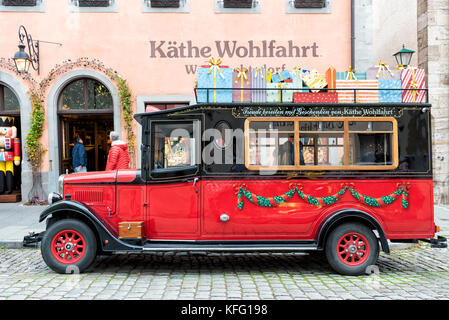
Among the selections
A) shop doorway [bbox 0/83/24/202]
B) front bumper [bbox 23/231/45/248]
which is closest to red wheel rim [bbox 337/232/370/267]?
front bumper [bbox 23/231/45/248]

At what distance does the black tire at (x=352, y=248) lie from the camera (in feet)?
17.6

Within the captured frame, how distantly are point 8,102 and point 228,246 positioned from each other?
9.45m

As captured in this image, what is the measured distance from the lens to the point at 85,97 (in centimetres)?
1155

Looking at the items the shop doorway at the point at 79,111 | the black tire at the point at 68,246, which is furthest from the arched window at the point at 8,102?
the black tire at the point at 68,246

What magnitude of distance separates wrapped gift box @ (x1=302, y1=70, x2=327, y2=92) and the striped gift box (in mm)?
210

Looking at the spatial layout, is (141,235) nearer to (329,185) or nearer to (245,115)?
(245,115)

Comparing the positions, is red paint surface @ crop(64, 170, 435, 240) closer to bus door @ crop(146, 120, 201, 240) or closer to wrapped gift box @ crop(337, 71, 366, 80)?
bus door @ crop(146, 120, 201, 240)

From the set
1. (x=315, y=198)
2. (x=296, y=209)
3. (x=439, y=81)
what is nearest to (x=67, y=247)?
(x=296, y=209)

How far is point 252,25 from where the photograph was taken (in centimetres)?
1146

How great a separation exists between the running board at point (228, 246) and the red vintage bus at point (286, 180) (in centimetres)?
3

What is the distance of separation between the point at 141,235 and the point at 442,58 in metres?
10.8

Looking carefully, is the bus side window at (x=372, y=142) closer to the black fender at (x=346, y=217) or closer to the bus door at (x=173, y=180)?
the black fender at (x=346, y=217)

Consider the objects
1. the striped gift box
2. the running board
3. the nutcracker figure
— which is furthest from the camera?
the nutcracker figure

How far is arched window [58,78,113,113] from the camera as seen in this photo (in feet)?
37.8
